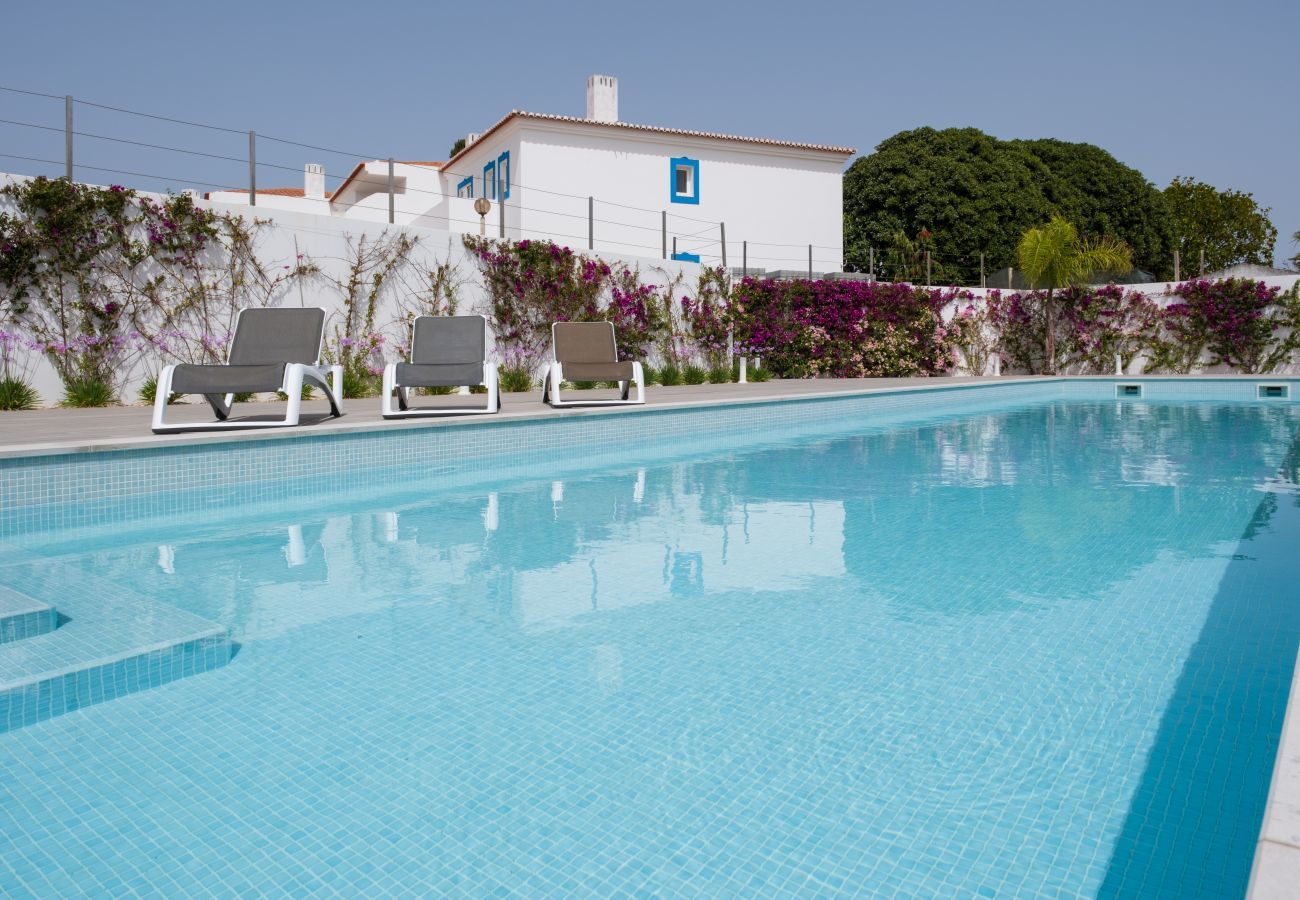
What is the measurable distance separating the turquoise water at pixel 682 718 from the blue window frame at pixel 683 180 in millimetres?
18265

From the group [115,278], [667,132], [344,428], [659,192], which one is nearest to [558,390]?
[344,428]

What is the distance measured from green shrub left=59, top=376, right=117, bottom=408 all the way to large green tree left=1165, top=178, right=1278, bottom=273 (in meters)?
41.0

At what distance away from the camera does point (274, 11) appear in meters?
17.0

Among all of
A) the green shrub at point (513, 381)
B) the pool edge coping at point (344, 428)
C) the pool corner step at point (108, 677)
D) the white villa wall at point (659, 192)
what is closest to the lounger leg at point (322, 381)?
the pool edge coping at point (344, 428)

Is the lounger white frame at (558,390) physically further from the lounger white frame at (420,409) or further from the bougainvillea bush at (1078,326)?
the bougainvillea bush at (1078,326)

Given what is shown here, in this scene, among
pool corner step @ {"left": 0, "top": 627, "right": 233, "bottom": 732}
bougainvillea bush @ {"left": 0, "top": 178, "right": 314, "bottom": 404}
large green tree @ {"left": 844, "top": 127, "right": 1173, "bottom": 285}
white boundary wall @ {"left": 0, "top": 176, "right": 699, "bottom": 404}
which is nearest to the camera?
pool corner step @ {"left": 0, "top": 627, "right": 233, "bottom": 732}

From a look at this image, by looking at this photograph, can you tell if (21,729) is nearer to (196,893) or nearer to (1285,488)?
(196,893)

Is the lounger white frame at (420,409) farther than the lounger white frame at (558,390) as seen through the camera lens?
No

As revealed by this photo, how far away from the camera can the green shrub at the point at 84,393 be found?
898 cm

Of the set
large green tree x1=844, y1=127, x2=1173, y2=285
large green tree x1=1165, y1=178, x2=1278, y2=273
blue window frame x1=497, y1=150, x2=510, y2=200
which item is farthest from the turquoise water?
large green tree x1=1165, y1=178, x2=1278, y2=273

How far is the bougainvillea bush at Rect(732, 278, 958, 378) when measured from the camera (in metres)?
16.0

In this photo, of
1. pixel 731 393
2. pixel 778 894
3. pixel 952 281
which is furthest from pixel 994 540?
pixel 952 281

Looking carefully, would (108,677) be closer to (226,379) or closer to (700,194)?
(226,379)

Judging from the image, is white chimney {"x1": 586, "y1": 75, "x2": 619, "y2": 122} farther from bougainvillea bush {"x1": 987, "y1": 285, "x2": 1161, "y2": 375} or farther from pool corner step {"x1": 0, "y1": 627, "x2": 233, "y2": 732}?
pool corner step {"x1": 0, "y1": 627, "x2": 233, "y2": 732}
